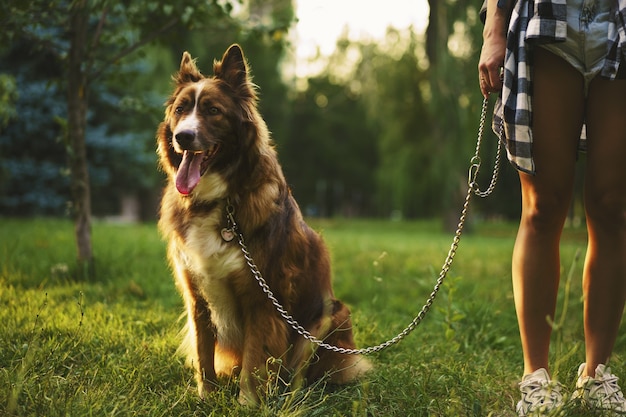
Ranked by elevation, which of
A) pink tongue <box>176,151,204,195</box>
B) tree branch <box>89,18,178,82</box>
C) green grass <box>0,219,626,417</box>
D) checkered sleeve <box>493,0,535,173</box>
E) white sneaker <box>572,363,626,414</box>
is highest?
tree branch <box>89,18,178,82</box>

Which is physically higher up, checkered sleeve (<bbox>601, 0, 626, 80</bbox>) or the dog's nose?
checkered sleeve (<bbox>601, 0, 626, 80</bbox>)

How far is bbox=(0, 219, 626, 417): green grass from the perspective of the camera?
2.15 metres

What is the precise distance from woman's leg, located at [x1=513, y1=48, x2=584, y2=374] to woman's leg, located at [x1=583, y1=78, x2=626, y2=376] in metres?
0.07

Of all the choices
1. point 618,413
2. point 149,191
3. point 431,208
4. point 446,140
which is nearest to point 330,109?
point 431,208

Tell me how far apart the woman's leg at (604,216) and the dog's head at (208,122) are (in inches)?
54.1

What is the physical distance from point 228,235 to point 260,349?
19.4 inches

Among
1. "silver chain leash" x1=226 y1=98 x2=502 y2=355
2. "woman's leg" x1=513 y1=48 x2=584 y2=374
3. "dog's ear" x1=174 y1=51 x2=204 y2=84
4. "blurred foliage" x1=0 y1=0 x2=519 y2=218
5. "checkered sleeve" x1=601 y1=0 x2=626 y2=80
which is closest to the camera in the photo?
"checkered sleeve" x1=601 y1=0 x2=626 y2=80

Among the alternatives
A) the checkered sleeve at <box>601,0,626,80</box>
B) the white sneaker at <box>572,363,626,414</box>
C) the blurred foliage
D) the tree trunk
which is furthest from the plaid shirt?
the tree trunk

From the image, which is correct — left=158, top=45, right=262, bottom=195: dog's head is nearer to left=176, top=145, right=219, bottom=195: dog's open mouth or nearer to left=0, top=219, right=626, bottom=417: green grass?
left=176, top=145, right=219, bottom=195: dog's open mouth

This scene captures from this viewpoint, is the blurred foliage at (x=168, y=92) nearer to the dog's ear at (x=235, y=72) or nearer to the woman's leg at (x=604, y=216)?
the dog's ear at (x=235, y=72)

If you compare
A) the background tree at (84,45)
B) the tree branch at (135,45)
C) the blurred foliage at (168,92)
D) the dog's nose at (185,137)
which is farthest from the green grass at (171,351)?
the tree branch at (135,45)

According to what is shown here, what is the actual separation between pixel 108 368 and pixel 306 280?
0.93 m

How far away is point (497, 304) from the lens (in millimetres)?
4340

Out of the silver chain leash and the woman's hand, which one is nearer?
the woman's hand
